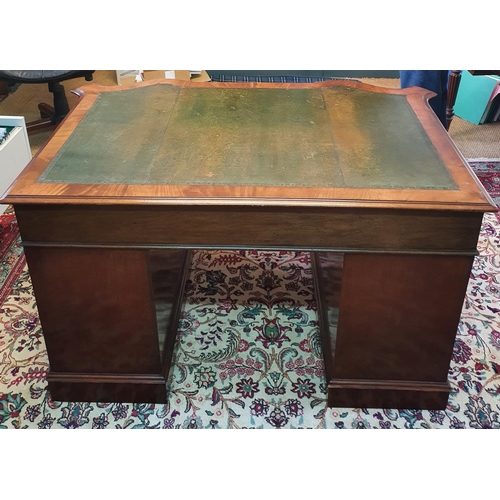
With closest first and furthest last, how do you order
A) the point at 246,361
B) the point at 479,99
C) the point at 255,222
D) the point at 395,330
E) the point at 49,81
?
the point at 255,222 < the point at 395,330 < the point at 246,361 < the point at 49,81 < the point at 479,99

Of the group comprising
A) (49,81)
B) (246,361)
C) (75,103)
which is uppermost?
(49,81)

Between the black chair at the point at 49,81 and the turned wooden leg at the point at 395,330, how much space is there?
7.20ft

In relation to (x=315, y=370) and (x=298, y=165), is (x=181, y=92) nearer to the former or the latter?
(x=298, y=165)

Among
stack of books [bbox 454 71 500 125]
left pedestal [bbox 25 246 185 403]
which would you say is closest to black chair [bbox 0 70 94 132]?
left pedestal [bbox 25 246 185 403]

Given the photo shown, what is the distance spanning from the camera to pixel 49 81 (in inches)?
124

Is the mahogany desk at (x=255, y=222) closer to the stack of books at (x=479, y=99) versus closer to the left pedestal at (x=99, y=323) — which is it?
the left pedestal at (x=99, y=323)

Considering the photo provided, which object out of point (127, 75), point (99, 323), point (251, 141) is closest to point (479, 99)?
point (127, 75)

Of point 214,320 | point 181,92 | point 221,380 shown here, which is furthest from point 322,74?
point 221,380

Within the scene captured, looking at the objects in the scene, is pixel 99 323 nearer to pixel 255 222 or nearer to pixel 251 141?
pixel 255 222

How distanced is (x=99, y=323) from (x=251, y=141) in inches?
27.7

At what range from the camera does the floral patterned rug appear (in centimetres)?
172

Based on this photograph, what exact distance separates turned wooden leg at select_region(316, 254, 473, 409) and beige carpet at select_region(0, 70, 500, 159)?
1.94 metres

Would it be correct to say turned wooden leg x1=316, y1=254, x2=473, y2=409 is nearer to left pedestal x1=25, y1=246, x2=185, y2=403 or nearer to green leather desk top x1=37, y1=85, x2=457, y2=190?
green leather desk top x1=37, y1=85, x2=457, y2=190

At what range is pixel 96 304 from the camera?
1.62 meters
